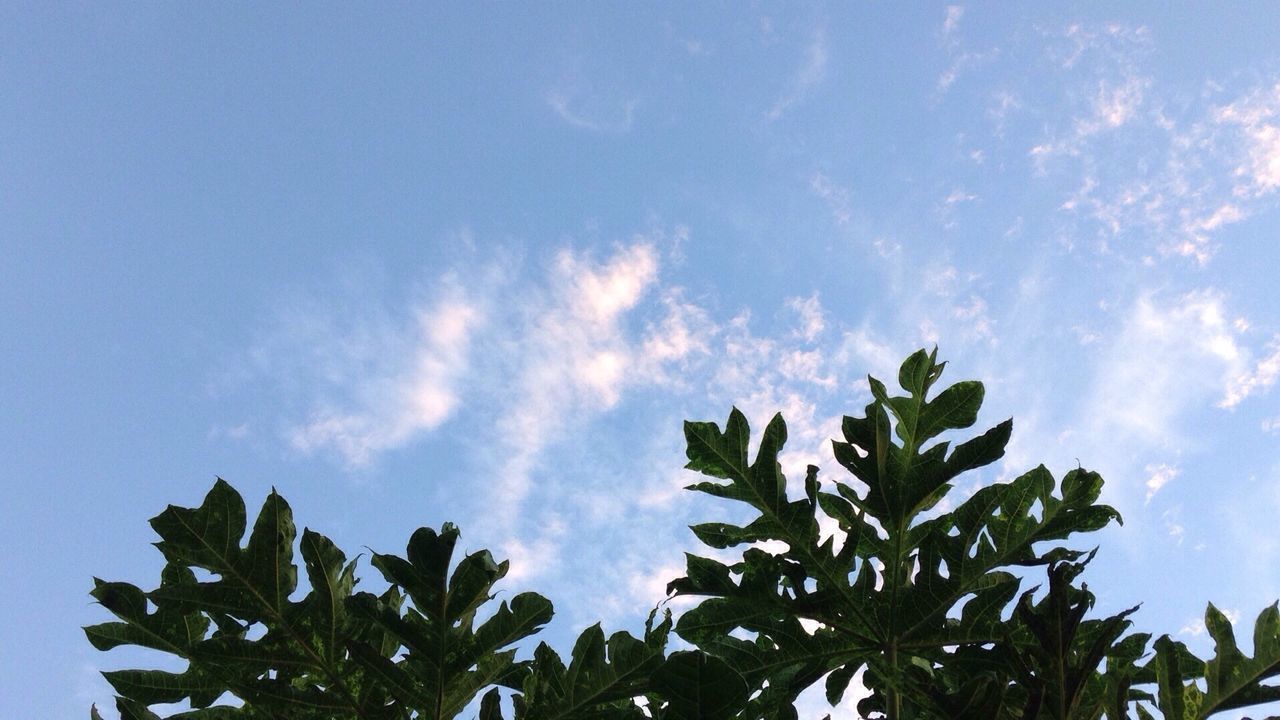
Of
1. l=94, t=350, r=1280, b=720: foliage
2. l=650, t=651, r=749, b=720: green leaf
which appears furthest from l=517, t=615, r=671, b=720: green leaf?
l=650, t=651, r=749, b=720: green leaf

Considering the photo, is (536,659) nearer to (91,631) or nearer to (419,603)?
(419,603)

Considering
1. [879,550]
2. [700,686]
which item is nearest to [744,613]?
[879,550]

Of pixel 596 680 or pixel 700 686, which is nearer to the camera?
pixel 700 686

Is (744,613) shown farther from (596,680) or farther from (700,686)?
(700,686)

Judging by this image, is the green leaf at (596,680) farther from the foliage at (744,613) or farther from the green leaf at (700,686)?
the green leaf at (700,686)

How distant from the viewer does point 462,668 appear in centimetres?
402

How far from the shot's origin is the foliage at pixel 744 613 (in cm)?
389

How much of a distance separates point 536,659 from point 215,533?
1.43 meters

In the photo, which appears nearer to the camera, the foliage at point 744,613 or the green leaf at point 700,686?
the green leaf at point 700,686

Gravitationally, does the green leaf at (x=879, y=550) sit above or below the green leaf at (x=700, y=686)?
above

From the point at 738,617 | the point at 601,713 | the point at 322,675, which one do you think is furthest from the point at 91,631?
the point at 738,617

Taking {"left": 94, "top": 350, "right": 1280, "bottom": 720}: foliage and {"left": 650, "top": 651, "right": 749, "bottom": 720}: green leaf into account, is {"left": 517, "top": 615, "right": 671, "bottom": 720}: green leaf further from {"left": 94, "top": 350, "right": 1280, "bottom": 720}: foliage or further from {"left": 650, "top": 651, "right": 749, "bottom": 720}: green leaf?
{"left": 650, "top": 651, "right": 749, "bottom": 720}: green leaf

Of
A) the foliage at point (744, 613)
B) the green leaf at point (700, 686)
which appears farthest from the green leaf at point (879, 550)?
the green leaf at point (700, 686)

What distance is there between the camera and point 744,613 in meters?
4.45
